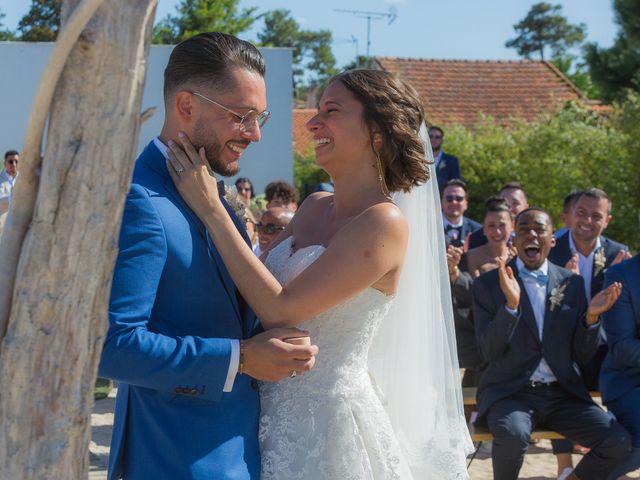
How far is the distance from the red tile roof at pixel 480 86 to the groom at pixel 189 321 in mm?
26554

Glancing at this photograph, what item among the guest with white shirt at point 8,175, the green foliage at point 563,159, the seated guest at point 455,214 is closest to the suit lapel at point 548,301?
the seated guest at point 455,214

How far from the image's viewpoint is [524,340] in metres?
6.09

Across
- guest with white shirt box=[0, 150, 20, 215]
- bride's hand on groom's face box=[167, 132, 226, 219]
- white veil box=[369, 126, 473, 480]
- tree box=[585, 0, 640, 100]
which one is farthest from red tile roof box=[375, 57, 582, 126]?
bride's hand on groom's face box=[167, 132, 226, 219]

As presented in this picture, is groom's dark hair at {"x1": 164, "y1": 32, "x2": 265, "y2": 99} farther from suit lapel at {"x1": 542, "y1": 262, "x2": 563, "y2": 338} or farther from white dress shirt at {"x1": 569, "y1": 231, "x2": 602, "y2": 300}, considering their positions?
white dress shirt at {"x1": 569, "y1": 231, "x2": 602, "y2": 300}

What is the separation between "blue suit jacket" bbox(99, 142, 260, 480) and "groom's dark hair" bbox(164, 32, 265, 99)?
24cm

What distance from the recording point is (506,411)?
19.3 ft

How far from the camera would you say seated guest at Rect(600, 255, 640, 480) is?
6.01m

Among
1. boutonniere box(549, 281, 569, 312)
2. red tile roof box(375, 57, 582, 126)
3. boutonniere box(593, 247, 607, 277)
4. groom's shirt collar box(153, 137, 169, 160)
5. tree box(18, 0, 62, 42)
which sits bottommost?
boutonniere box(549, 281, 569, 312)

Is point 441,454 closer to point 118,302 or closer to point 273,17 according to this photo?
point 118,302

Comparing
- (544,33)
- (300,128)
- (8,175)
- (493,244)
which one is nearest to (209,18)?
(300,128)

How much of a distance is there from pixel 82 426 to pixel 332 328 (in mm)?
1313

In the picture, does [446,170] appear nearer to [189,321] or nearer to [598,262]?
[598,262]

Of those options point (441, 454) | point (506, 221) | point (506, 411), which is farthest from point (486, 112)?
point (441, 454)

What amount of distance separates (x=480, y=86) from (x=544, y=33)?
5511cm
